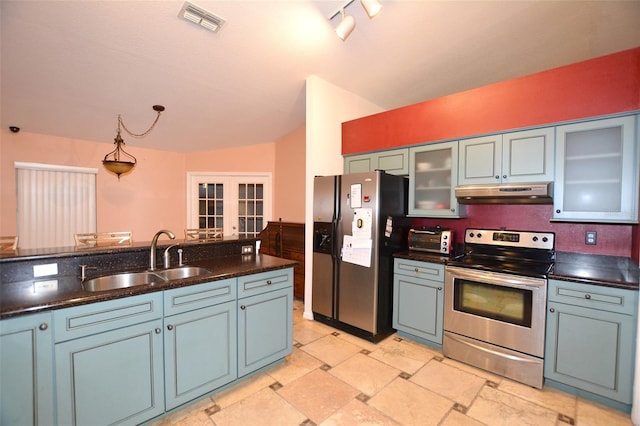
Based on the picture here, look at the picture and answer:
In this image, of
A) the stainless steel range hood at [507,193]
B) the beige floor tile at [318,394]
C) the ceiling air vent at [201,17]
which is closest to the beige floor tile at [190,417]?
the beige floor tile at [318,394]

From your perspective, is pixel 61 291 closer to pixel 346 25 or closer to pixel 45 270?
pixel 45 270

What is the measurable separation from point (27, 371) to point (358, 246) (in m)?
2.41

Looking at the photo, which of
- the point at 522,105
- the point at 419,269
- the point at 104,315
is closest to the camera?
the point at 104,315

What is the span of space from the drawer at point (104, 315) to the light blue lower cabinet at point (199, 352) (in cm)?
14

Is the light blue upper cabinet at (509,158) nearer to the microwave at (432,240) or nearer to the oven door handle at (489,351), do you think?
the microwave at (432,240)

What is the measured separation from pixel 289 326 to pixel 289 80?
2734 mm

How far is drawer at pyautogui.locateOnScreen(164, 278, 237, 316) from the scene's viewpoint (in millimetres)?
1701

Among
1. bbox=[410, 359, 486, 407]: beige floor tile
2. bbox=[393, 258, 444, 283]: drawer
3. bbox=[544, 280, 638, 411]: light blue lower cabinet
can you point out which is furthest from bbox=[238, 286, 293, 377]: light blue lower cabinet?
bbox=[544, 280, 638, 411]: light blue lower cabinet

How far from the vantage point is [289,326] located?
7.74 feet

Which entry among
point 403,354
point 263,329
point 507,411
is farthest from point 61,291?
point 507,411

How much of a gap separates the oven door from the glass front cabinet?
2.29 ft

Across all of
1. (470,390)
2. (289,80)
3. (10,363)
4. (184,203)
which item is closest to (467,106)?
(289,80)

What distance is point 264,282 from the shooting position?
2160 mm

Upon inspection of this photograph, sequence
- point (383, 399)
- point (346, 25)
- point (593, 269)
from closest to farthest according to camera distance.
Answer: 1. point (383, 399)
2. point (346, 25)
3. point (593, 269)
